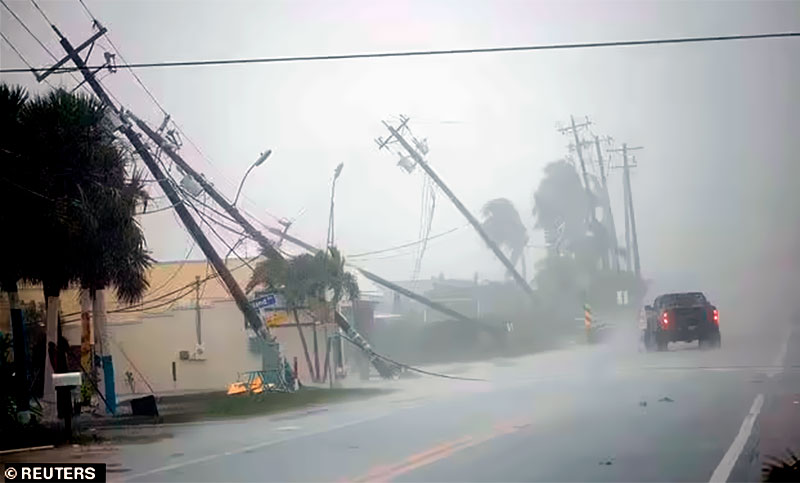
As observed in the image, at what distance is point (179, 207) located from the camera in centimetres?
1784

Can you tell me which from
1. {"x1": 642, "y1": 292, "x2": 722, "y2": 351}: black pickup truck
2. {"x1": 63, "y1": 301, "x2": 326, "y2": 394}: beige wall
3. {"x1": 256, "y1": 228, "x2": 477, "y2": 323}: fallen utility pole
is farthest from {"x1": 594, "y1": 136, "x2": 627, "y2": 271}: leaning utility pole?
{"x1": 63, "y1": 301, "x2": 326, "y2": 394}: beige wall

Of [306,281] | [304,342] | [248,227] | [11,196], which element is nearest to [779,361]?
[306,281]

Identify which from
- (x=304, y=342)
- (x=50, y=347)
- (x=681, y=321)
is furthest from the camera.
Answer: (x=304, y=342)

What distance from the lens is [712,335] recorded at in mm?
16172

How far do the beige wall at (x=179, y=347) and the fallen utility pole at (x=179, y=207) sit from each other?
0.72 ft

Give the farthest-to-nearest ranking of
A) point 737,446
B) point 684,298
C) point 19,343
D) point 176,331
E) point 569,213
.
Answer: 1. point 176,331
2. point 19,343
3. point 569,213
4. point 684,298
5. point 737,446

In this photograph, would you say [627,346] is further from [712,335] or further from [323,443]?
[323,443]

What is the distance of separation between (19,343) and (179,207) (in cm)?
307

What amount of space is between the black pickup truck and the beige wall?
592 centimetres

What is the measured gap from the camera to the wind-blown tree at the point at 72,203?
16.7 metres

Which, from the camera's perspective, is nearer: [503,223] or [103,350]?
[503,223]

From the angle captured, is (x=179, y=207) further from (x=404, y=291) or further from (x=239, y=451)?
(x=239, y=451)

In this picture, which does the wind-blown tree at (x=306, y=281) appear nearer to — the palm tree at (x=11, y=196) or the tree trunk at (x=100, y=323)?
the tree trunk at (x=100, y=323)

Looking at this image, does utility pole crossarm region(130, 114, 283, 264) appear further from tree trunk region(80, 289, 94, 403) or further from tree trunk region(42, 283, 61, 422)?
tree trunk region(42, 283, 61, 422)
